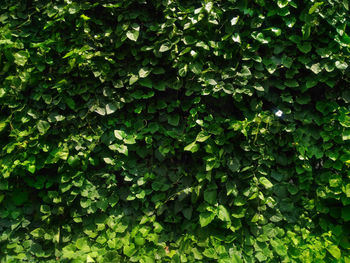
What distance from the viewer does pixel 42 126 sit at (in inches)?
80.0

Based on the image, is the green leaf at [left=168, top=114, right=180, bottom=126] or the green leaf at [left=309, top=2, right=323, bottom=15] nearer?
the green leaf at [left=309, top=2, right=323, bottom=15]

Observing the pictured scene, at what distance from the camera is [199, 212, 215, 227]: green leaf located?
1.98 metres

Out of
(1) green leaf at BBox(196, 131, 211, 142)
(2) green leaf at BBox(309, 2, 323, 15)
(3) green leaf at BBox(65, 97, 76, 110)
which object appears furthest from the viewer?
(3) green leaf at BBox(65, 97, 76, 110)

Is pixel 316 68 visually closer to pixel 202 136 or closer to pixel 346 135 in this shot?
pixel 346 135

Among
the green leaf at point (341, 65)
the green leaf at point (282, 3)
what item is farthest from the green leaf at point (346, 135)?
the green leaf at point (282, 3)

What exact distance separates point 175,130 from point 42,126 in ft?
3.15

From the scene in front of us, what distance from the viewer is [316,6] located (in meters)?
1.86

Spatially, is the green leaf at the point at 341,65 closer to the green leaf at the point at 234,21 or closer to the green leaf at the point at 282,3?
the green leaf at the point at 282,3

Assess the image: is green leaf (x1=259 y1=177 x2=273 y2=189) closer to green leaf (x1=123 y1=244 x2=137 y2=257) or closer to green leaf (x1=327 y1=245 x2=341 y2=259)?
green leaf (x1=327 y1=245 x2=341 y2=259)

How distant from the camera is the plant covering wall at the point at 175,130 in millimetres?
1984

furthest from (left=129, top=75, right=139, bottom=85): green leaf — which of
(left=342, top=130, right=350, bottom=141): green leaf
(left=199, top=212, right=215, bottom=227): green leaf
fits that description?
(left=342, top=130, right=350, bottom=141): green leaf

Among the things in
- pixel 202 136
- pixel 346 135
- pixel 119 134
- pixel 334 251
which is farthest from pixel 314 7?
pixel 334 251

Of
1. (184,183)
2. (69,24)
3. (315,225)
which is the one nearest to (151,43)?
(69,24)

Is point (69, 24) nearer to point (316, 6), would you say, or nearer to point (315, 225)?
point (316, 6)
